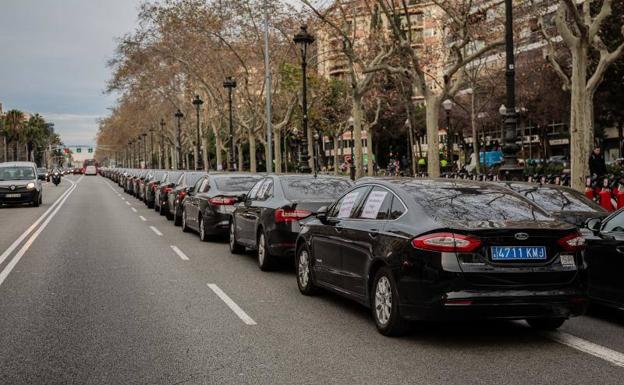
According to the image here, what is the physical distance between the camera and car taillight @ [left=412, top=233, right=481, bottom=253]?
6676 mm

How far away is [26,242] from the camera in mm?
17109

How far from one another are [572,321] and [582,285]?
139cm

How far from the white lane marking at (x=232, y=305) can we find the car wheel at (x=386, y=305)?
1336 mm

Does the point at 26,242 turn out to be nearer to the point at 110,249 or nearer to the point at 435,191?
the point at 110,249

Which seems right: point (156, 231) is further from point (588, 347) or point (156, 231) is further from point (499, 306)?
point (588, 347)

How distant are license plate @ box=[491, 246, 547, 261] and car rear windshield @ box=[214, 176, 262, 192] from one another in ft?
35.0

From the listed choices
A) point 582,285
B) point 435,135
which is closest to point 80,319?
point 582,285

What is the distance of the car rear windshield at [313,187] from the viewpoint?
12.2 meters

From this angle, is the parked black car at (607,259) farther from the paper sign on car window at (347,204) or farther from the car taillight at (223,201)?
the car taillight at (223,201)

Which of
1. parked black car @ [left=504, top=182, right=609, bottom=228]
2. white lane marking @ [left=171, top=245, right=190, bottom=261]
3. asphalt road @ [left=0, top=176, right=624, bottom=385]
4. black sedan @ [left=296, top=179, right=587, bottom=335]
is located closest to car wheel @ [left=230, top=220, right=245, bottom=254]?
white lane marking @ [left=171, top=245, right=190, bottom=261]

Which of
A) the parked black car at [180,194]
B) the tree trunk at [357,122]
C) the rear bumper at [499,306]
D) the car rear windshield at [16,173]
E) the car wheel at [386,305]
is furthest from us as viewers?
the tree trunk at [357,122]

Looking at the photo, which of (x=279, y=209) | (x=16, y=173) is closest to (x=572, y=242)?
(x=279, y=209)

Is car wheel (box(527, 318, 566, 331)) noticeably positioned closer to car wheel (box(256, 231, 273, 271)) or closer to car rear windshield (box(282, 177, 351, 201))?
car rear windshield (box(282, 177, 351, 201))

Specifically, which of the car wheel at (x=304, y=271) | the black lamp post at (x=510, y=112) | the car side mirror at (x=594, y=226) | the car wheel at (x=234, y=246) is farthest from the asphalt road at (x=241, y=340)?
the black lamp post at (x=510, y=112)
